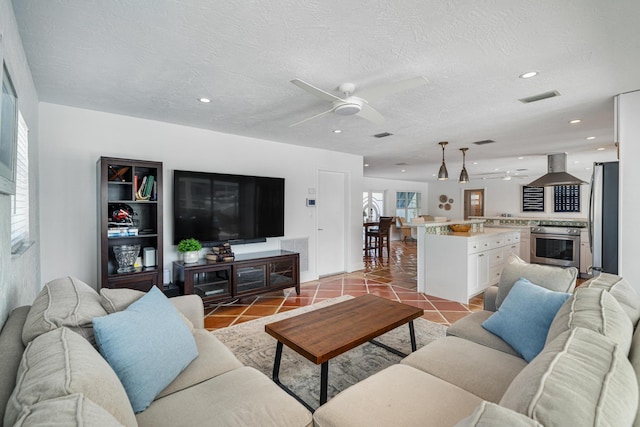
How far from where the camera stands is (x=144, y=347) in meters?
1.28

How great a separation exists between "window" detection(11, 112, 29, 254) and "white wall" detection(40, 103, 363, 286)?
870mm

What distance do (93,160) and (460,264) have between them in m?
4.54

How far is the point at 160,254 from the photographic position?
3197 mm

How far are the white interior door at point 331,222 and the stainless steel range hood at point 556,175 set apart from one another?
11.6 ft

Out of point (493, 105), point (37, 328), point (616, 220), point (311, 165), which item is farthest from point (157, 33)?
point (616, 220)

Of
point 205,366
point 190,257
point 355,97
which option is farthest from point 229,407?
point 190,257

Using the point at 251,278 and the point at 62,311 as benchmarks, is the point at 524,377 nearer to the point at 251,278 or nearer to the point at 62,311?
the point at 62,311

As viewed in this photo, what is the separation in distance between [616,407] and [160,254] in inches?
137

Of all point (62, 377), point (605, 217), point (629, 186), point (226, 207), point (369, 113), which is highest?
point (369, 113)

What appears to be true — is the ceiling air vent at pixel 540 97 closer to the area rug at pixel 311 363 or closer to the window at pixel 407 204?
the area rug at pixel 311 363

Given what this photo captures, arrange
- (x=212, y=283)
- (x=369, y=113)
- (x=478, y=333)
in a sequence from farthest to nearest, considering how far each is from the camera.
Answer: (x=212, y=283) < (x=369, y=113) < (x=478, y=333)

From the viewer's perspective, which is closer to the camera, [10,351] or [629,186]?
[10,351]

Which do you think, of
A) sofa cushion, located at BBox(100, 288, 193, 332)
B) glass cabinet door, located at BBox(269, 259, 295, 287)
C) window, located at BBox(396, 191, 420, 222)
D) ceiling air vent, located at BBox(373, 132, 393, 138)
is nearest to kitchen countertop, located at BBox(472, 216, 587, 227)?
window, located at BBox(396, 191, 420, 222)

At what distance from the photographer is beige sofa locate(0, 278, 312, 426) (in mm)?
665
